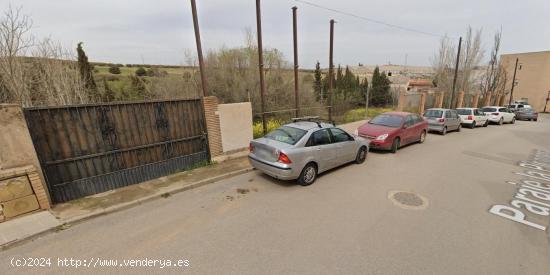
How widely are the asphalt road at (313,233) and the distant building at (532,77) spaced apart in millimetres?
51007

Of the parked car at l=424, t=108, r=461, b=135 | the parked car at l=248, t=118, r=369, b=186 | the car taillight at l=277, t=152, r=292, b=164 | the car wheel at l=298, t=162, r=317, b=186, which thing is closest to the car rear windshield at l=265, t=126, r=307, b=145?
the parked car at l=248, t=118, r=369, b=186

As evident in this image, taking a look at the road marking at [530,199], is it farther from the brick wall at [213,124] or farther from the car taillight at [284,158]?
the brick wall at [213,124]

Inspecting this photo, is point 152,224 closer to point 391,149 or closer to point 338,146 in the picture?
point 338,146

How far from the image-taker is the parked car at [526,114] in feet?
74.8


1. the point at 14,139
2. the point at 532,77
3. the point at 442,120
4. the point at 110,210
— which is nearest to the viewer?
the point at 14,139

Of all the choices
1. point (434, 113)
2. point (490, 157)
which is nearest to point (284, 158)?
point (490, 157)

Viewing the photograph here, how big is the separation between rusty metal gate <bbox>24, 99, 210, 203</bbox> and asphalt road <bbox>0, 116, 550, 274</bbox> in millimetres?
1305

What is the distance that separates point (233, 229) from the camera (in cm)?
385

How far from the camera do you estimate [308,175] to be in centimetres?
568

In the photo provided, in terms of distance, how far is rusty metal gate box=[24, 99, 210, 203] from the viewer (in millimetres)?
4594

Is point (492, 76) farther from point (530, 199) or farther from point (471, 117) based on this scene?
point (530, 199)

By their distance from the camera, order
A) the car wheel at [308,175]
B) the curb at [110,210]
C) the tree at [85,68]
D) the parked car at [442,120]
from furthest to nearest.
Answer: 1. the tree at [85,68]
2. the parked car at [442,120]
3. the car wheel at [308,175]
4. the curb at [110,210]

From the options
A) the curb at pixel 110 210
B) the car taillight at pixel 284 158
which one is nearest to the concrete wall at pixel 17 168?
the curb at pixel 110 210

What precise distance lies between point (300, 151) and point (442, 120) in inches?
441
